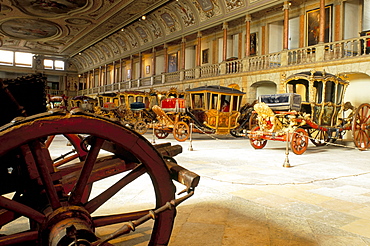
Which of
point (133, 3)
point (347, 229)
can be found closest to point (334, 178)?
point (347, 229)

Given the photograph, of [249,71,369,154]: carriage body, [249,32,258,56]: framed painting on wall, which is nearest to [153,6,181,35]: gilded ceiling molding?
[249,32,258,56]: framed painting on wall

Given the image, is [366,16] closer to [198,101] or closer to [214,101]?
[214,101]

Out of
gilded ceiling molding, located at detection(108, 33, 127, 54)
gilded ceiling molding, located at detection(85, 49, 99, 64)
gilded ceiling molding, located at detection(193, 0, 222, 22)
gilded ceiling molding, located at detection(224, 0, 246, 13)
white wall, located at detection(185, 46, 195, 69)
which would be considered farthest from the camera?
gilded ceiling molding, located at detection(85, 49, 99, 64)

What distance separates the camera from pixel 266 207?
3291 mm

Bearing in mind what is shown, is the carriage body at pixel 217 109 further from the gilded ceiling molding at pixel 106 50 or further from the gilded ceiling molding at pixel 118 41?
the gilded ceiling molding at pixel 106 50

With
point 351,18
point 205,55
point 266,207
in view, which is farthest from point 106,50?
point 266,207

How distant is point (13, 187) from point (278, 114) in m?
7.62

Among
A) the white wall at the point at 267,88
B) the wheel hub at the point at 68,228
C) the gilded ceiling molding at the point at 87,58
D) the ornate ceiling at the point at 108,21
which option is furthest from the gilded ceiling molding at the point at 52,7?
the wheel hub at the point at 68,228

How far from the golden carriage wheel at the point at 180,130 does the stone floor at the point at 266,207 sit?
5.74 meters

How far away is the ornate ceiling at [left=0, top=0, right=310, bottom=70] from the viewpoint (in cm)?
1977

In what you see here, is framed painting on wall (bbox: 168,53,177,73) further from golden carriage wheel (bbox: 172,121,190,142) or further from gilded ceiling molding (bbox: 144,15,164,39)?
golden carriage wheel (bbox: 172,121,190,142)

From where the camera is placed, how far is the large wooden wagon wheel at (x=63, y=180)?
1314 mm

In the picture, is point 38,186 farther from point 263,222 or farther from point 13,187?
point 263,222

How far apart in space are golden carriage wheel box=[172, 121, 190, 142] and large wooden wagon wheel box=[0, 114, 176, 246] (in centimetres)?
962
